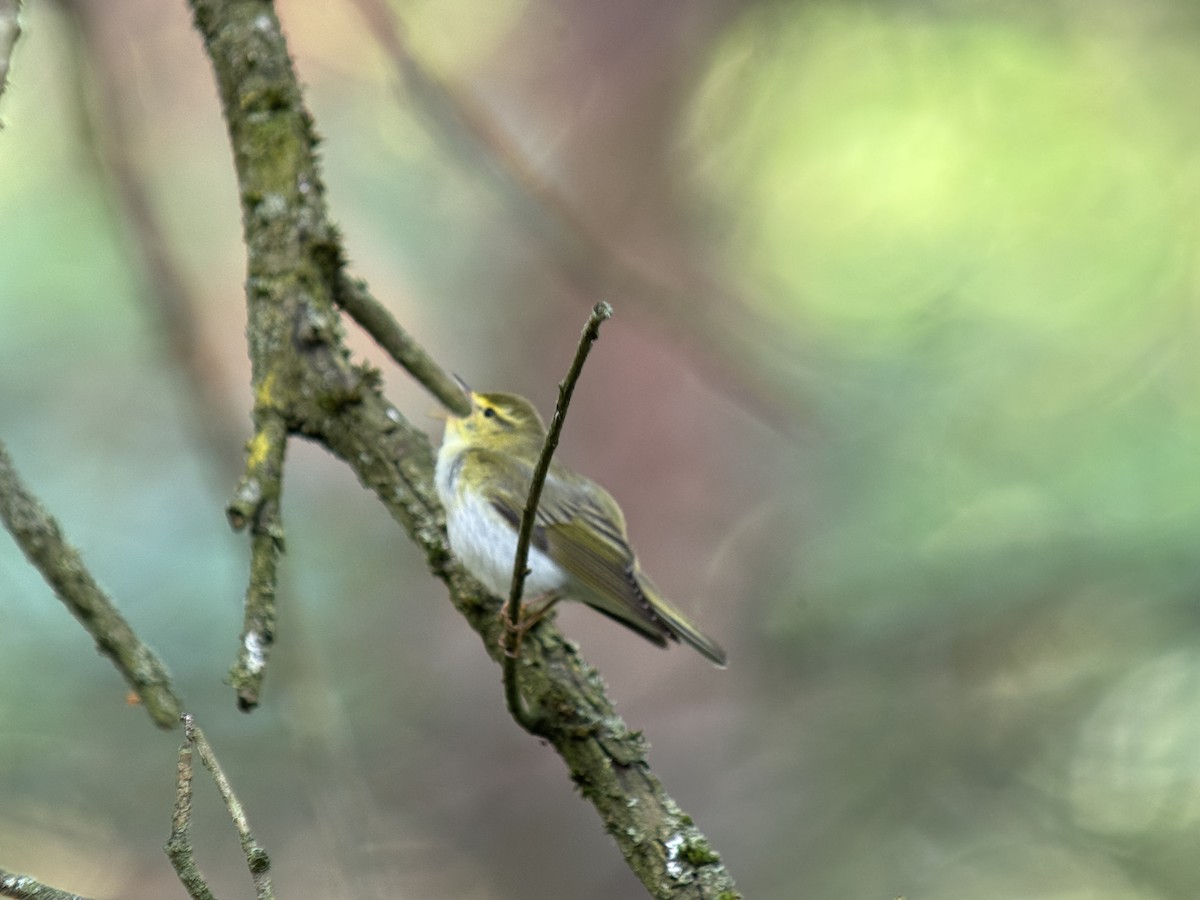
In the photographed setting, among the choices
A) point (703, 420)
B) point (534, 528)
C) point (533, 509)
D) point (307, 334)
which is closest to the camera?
point (533, 509)

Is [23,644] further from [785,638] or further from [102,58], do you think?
[785,638]

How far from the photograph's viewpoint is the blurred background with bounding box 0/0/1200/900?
4621 millimetres

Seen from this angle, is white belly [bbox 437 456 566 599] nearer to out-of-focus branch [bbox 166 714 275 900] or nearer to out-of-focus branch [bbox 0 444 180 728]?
out-of-focus branch [bbox 0 444 180 728]

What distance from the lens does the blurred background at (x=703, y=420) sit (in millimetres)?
4621

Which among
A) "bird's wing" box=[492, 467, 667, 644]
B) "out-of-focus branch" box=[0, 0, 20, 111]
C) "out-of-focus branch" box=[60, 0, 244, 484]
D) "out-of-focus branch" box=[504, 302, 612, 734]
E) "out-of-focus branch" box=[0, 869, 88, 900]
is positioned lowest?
"out-of-focus branch" box=[0, 869, 88, 900]

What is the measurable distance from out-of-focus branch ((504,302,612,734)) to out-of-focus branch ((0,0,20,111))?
3.55ft

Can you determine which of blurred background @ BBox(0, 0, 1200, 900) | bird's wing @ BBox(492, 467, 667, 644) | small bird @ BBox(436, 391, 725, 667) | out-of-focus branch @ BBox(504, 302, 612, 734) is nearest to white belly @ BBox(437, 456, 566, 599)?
small bird @ BBox(436, 391, 725, 667)

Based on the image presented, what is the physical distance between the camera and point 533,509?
2186 millimetres

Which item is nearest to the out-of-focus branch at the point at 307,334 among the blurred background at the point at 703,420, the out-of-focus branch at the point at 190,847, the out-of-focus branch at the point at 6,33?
the blurred background at the point at 703,420

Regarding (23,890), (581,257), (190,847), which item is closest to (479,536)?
(190,847)

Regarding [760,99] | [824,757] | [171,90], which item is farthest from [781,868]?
[171,90]

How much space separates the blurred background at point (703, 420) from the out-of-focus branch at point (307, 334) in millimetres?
667

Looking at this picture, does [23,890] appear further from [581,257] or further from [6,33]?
[581,257]

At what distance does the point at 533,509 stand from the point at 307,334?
4.30 feet
